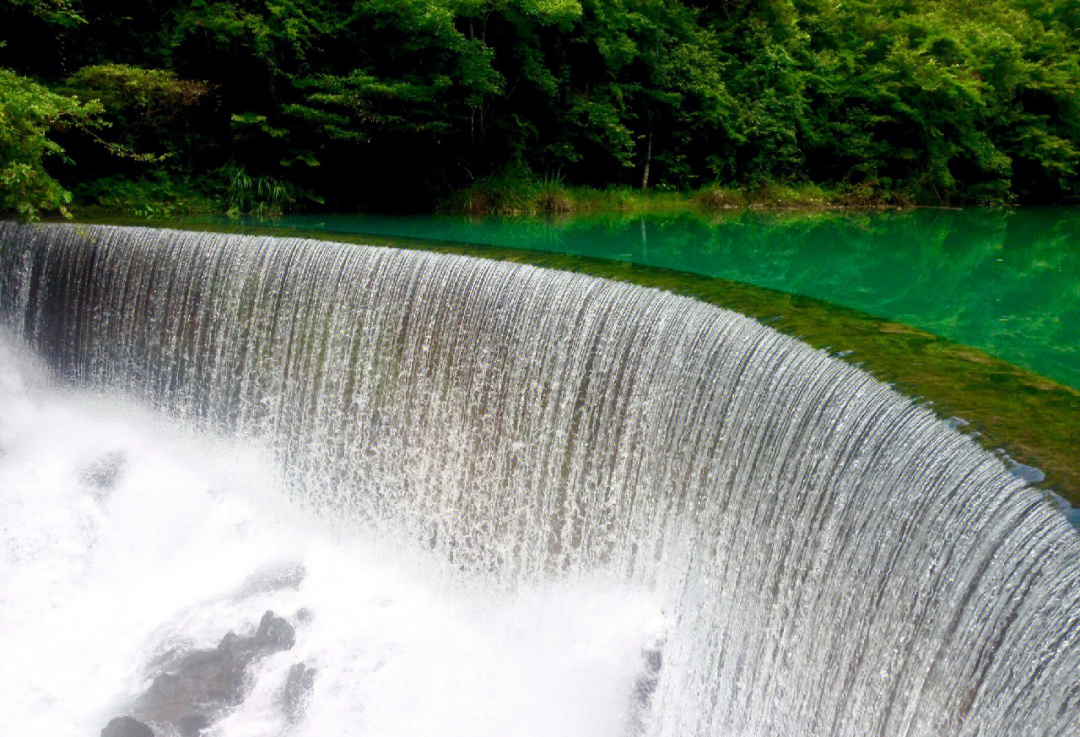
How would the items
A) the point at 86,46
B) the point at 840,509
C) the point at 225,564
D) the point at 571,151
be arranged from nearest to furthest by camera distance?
the point at 840,509 → the point at 225,564 → the point at 86,46 → the point at 571,151

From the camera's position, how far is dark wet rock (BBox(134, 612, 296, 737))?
200 inches

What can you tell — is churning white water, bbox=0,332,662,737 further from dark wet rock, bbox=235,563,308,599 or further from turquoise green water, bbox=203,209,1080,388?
turquoise green water, bbox=203,209,1080,388

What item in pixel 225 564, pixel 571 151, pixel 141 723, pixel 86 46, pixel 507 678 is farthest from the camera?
pixel 571 151

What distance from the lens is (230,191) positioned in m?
11.9

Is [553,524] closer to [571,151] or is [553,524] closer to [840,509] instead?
[840,509]

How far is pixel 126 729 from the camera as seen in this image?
16.3ft

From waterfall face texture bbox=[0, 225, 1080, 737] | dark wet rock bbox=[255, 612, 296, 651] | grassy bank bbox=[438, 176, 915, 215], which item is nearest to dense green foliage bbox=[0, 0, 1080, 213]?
grassy bank bbox=[438, 176, 915, 215]

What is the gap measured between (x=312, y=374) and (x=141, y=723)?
2817mm

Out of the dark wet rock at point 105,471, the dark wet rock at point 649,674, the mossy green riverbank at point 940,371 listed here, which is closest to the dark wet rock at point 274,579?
the dark wet rock at point 105,471

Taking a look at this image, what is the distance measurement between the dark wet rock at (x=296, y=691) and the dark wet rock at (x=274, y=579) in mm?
937

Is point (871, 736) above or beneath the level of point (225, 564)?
above

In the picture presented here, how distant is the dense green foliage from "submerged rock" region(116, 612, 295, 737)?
5042mm

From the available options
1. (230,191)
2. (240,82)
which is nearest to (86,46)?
(240,82)

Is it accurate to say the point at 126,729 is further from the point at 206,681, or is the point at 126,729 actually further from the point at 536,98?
the point at 536,98
